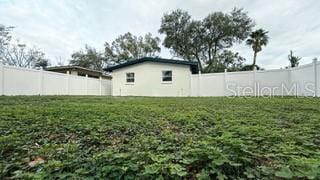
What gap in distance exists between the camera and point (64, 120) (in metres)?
3.82

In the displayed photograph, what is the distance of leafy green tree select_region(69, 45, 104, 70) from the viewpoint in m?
35.7

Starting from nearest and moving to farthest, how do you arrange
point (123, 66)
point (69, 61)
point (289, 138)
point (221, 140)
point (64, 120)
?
point (221, 140) → point (289, 138) → point (64, 120) → point (123, 66) → point (69, 61)

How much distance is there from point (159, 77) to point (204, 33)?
11766 mm

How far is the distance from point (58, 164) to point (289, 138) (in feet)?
7.01

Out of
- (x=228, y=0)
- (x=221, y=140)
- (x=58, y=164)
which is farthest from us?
(x=228, y=0)

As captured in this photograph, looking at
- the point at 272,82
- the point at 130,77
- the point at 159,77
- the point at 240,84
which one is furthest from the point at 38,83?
the point at 272,82

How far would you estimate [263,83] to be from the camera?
1446cm

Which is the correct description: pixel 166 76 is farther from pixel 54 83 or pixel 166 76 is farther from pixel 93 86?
pixel 54 83

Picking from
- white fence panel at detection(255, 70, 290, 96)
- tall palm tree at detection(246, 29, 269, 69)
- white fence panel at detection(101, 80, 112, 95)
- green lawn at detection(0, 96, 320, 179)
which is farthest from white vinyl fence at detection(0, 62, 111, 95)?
tall palm tree at detection(246, 29, 269, 69)

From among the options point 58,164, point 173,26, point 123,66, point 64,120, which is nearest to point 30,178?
point 58,164

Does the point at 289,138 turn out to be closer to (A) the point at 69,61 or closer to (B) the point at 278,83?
(B) the point at 278,83

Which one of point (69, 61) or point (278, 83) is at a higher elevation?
point (69, 61)

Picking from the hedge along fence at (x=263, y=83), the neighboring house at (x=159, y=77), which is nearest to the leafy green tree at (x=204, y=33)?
the neighboring house at (x=159, y=77)

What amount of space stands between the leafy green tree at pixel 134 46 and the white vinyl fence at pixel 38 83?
16142 millimetres
